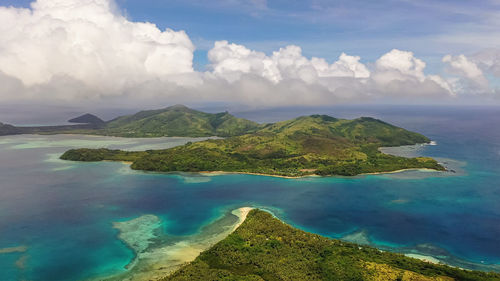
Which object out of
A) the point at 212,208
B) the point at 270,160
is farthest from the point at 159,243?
the point at 270,160

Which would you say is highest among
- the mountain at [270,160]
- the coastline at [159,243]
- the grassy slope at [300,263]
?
the mountain at [270,160]

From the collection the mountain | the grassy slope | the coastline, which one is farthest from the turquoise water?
the grassy slope

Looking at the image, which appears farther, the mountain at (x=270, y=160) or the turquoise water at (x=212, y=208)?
the mountain at (x=270, y=160)

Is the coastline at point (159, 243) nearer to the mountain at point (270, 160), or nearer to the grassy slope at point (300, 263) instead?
the grassy slope at point (300, 263)

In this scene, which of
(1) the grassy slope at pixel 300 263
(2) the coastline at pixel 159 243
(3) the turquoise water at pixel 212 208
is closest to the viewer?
(1) the grassy slope at pixel 300 263

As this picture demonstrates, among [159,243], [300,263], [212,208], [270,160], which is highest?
[270,160]

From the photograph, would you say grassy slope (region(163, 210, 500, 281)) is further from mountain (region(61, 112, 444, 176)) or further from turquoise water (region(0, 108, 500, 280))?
mountain (region(61, 112, 444, 176))

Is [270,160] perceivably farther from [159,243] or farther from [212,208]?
[159,243]

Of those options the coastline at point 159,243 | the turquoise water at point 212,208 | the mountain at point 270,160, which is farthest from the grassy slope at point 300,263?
the mountain at point 270,160
